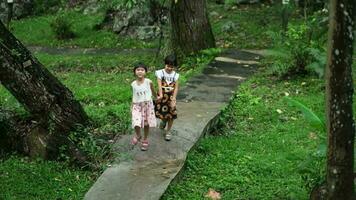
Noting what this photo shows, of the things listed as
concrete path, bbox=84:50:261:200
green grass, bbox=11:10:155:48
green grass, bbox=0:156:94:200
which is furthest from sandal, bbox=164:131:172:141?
green grass, bbox=11:10:155:48

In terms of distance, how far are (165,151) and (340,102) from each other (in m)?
2.56

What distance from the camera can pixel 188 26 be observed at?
11.6m

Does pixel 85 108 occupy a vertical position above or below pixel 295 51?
below

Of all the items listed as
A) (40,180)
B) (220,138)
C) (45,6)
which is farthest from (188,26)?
(45,6)

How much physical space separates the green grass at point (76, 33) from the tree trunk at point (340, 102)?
32.5 ft

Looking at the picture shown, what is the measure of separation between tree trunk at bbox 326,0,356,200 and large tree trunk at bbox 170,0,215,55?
729 centimetres

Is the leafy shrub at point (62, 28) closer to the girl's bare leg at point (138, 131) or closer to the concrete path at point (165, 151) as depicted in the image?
the concrete path at point (165, 151)

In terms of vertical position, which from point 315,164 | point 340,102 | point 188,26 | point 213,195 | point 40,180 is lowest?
point 213,195

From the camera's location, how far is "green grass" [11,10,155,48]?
48.5 ft

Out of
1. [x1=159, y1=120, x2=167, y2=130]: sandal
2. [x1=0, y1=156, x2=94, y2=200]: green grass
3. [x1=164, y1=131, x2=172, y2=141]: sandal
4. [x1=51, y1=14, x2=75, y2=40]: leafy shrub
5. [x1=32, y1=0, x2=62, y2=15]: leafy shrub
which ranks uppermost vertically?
[x1=32, y1=0, x2=62, y2=15]: leafy shrub

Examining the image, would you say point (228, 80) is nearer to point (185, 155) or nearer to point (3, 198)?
point (185, 155)

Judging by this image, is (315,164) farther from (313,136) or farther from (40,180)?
(40,180)

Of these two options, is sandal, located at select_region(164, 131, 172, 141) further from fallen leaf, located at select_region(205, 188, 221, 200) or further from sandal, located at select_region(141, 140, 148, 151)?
fallen leaf, located at select_region(205, 188, 221, 200)

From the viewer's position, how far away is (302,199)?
215 inches
